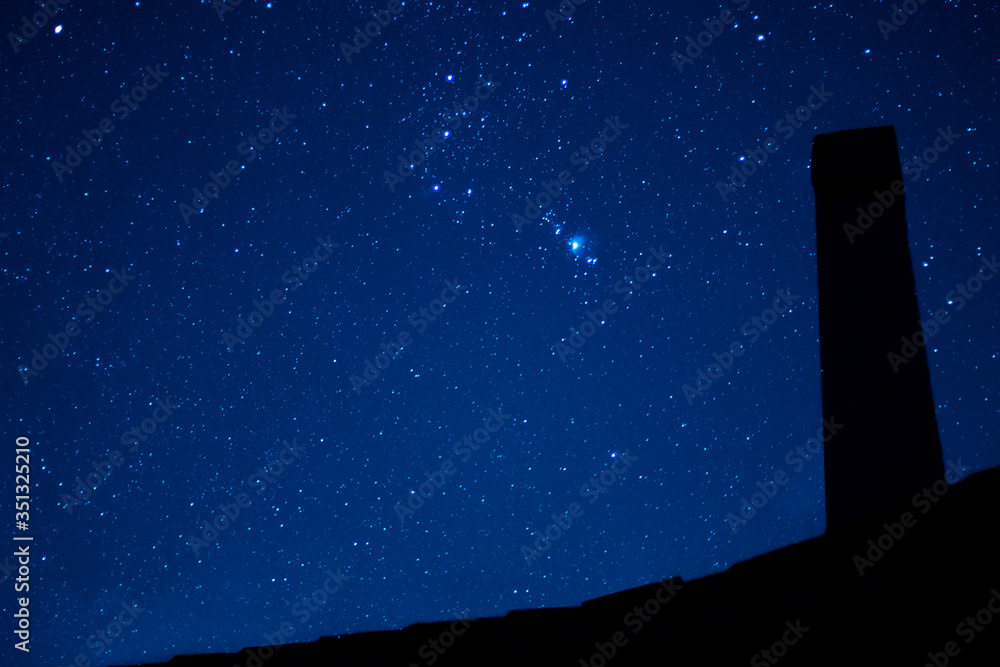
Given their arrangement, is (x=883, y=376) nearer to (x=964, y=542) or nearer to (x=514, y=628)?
(x=964, y=542)

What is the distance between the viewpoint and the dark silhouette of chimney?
594 cm

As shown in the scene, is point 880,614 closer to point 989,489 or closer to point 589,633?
point 989,489

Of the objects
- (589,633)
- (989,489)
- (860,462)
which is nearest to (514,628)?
(589,633)

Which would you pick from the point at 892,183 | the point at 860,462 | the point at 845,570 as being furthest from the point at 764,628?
the point at 892,183

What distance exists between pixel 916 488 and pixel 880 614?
4325mm

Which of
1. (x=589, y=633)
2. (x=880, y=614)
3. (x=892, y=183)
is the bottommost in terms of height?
(x=880, y=614)

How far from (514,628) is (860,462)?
494 centimetres

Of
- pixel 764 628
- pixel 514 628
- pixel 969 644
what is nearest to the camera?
pixel 969 644

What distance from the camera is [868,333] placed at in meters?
6.38

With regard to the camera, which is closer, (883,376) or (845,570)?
(845,570)

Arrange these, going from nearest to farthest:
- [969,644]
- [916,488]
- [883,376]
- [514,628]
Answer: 1. [969,644]
2. [514,628]
3. [916,488]
4. [883,376]

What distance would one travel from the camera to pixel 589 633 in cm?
248

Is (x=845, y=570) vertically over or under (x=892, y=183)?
under

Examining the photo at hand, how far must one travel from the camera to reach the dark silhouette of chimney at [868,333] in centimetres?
594
